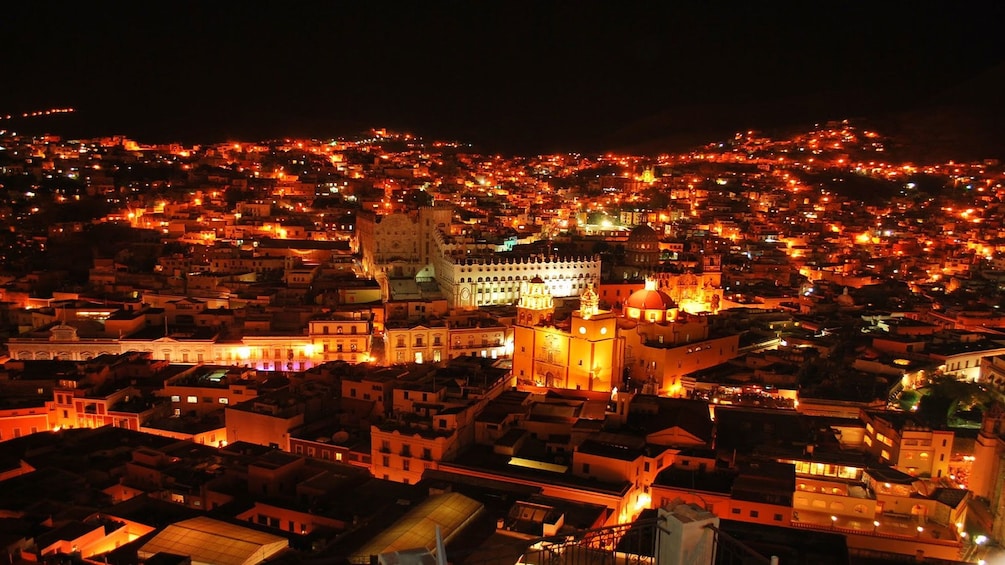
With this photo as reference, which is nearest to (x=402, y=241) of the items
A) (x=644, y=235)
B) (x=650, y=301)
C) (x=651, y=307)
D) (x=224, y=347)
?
(x=644, y=235)

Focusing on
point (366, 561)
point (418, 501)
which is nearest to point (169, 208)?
point (418, 501)

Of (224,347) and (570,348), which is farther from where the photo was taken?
(224,347)

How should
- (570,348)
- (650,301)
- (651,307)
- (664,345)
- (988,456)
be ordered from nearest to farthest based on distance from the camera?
(988,456), (570,348), (664,345), (651,307), (650,301)

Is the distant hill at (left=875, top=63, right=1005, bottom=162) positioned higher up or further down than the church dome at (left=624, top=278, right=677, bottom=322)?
higher up

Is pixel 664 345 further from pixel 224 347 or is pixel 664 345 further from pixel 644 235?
pixel 224 347

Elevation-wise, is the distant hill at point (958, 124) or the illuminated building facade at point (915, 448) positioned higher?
the distant hill at point (958, 124)

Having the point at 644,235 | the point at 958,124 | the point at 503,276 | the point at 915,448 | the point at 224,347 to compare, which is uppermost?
the point at 958,124

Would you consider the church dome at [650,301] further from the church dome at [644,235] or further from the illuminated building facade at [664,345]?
the church dome at [644,235]

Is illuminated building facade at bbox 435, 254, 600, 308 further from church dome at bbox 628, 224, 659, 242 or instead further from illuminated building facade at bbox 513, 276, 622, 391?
illuminated building facade at bbox 513, 276, 622, 391

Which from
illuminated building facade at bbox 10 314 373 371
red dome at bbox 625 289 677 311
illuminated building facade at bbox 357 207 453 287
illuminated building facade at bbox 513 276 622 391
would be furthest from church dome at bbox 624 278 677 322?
illuminated building facade at bbox 357 207 453 287

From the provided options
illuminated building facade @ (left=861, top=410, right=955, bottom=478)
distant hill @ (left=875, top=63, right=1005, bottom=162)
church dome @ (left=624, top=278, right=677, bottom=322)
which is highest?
distant hill @ (left=875, top=63, right=1005, bottom=162)

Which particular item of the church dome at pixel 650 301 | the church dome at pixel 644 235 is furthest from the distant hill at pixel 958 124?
Answer: the church dome at pixel 650 301

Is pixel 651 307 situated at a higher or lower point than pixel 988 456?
higher
